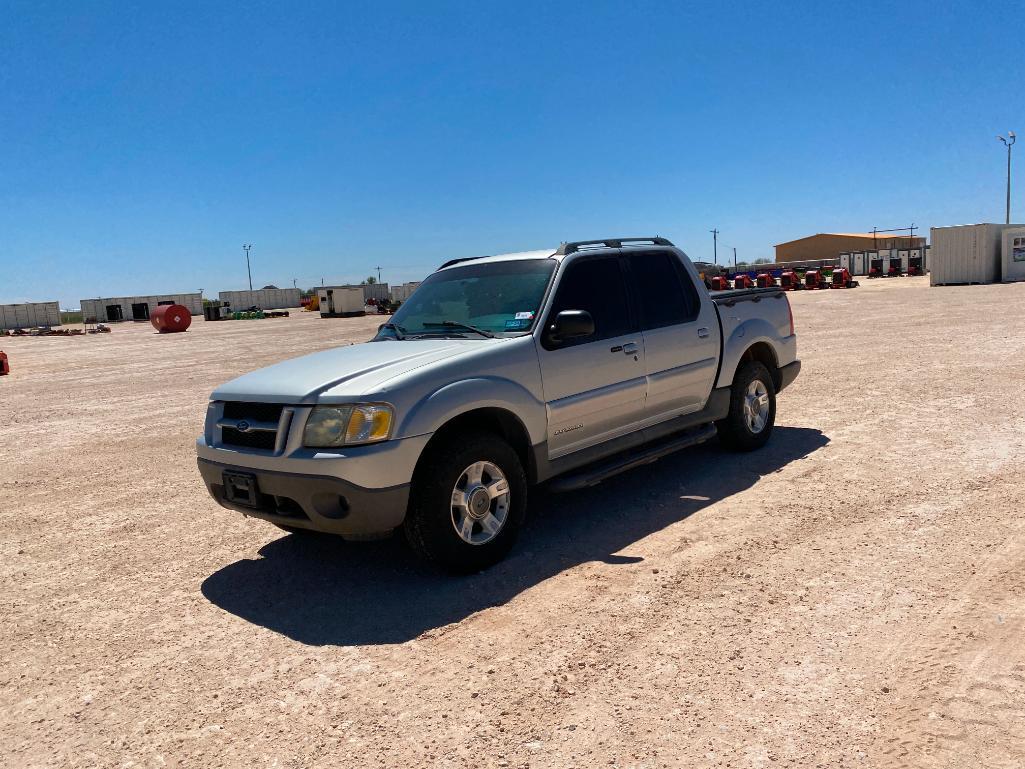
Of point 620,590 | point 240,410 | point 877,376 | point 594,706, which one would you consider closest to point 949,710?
point 594,706

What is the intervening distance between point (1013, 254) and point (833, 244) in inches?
2945

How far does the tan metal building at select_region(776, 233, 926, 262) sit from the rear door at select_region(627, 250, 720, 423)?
104895 millimetres

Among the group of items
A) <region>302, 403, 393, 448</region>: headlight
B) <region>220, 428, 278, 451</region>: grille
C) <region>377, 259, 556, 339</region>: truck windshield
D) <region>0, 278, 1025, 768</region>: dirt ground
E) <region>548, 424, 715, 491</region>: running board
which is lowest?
<region>0, 278, 1025, 768</region>: dirt ground

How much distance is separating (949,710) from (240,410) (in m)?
3.78

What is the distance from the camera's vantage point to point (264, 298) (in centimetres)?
9381

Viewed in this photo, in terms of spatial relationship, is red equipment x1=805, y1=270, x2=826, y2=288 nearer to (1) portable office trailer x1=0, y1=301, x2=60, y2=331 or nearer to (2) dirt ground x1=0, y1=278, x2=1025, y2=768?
(2) dirt ground x1=0, y1=278, x2=1025, y2=768

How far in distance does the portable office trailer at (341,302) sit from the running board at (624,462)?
5386cm

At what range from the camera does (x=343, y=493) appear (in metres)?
3.96

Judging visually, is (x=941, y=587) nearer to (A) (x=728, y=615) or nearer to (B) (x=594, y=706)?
(A) (x=728, y=615)

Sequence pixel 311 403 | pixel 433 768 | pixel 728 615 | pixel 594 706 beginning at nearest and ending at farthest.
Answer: pixel 433 768, pixel 594 706, pixel 728 615, pixel 311 403

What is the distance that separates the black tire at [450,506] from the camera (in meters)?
4.19

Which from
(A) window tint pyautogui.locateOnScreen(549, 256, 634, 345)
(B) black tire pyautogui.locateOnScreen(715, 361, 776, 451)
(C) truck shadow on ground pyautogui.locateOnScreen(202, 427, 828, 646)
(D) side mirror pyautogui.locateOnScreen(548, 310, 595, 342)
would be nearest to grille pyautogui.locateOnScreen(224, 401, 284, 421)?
(C) truck shadow on ground pyautogui.locateOnScreen(202, 427, 828, 646)

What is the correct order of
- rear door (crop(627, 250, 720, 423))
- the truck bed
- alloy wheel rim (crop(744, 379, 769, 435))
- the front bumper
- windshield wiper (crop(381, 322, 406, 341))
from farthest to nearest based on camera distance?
alloy wheel rim (crop(744, 379, 769, 435)), the truck bed, rear door (crop(627, 250, 720, 423)), windshield wiper (crop(381, 322, 406, 341)), the front bumper

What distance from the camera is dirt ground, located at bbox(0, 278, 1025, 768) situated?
2.88 metres
